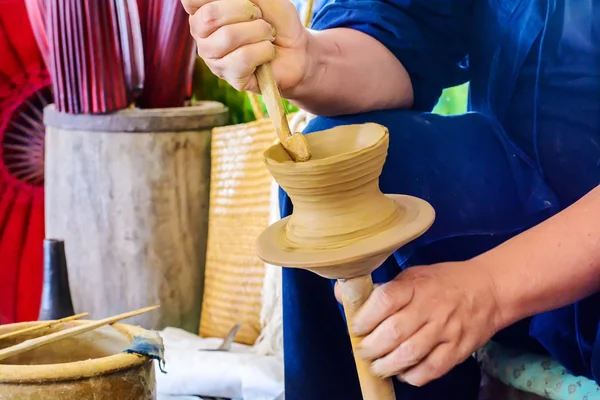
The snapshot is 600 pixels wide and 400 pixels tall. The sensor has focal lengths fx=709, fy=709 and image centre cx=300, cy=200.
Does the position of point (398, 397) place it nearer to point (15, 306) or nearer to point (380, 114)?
point (380, 114)

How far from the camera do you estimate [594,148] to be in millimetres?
867

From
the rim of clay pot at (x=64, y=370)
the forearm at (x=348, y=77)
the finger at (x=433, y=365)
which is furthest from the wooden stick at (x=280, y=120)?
the rim of clay pot at (x=64, y=370)

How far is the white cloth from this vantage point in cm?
126

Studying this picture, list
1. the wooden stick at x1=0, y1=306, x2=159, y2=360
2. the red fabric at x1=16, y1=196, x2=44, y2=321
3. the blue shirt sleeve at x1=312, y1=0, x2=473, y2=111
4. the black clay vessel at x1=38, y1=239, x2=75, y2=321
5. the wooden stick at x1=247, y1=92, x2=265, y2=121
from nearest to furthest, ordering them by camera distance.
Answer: the wooden stick at x1=0, y1=306, x2=159, y2=360 → the blue shirt sleeve at x1=312, y1=0, x2=473, y2=111 → the black clay vessel at x1=38, y1=239, x2=75, y2=321 → the wooden stick at x1=247, y1=92, x2=265, y2=121 → the red fabric at x1=16, y1=196, x2=44, y2=321

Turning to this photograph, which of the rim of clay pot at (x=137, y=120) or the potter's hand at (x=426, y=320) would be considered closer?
the potter's hand at (x=426, y=320)

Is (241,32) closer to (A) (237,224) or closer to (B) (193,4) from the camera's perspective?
(B) (193,4)

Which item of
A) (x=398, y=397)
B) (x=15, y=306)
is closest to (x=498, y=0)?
(x=398, y=397)

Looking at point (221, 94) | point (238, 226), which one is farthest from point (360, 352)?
point (221, 94)

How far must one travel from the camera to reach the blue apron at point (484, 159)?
2.80 feet

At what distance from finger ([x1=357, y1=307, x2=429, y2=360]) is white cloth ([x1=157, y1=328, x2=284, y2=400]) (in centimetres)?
61

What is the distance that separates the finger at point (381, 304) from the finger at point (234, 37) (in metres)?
0.28

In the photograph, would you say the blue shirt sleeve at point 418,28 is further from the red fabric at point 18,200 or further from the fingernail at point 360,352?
the red fabric at point 18,200

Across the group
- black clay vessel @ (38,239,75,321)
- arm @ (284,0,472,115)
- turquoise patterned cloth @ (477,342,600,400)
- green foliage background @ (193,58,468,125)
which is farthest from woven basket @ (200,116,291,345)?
turquoise patterned cloth @ (477,342,600,400)

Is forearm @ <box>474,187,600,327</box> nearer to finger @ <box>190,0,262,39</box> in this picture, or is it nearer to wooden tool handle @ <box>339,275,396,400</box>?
wooden tool handle @ <box>339,275,396,400</box>
